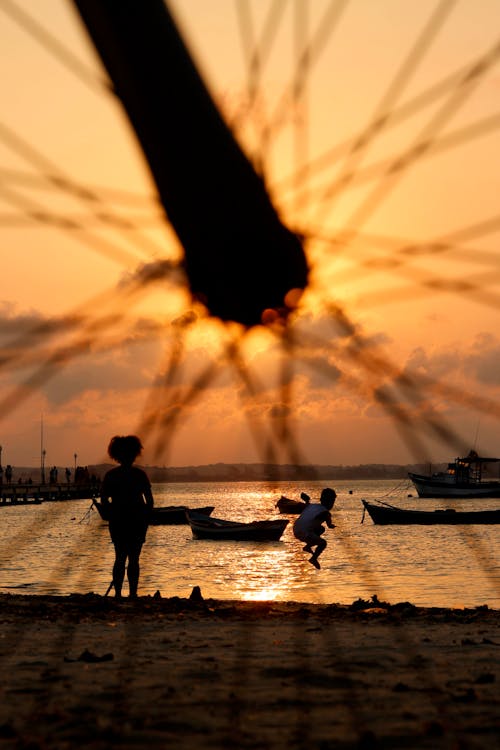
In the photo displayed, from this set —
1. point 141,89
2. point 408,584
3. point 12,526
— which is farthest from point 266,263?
A: point 12,526

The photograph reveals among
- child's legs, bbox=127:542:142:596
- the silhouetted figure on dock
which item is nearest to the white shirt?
child's legs, bbox=127:542:142:596

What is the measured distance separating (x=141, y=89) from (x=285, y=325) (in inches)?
27.6

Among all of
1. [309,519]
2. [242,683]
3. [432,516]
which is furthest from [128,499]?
[432,516]

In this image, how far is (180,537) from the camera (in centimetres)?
6800

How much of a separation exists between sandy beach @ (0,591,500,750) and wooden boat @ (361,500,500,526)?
2273 inches

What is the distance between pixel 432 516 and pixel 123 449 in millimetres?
61852

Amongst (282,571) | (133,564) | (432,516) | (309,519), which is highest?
(309,519)

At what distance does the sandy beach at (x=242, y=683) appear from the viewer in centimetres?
491

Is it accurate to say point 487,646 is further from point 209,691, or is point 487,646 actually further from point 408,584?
point 408,584

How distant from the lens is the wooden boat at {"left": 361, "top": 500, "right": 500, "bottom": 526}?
6806 centimetres

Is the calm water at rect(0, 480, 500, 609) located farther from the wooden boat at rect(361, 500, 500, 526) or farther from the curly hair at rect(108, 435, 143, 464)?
the curly hair at rect(108, 435, 143, 464)

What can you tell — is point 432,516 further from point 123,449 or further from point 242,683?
point 242,683

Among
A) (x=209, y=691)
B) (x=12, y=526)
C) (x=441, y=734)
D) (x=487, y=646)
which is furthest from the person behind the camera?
(x=12, y=526)

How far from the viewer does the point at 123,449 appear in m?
9.38
